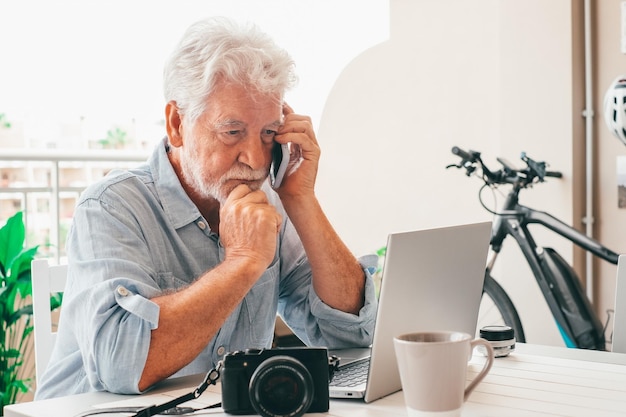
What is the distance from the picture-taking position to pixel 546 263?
292 centimetres

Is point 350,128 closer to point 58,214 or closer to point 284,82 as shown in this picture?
point 58,214

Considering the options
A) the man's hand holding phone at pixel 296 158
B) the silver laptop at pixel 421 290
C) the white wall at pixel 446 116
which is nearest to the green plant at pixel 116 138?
the white wall at pixel 446 116

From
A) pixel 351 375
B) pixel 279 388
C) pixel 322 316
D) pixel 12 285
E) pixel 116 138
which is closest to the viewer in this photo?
pixel 279 388

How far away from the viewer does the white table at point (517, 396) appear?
0.96m

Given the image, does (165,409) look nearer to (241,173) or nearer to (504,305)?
(241,173)

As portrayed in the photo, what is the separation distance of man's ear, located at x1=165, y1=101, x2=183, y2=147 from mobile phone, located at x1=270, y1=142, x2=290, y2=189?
18cm

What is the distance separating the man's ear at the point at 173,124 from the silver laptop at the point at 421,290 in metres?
0.55

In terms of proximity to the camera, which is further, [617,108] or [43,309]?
[617,108]

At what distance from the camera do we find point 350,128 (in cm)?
427

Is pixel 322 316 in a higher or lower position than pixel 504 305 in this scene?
higher

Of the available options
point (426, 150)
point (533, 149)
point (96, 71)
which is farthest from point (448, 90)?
point (96, 71)

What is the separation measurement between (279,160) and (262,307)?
282 mm

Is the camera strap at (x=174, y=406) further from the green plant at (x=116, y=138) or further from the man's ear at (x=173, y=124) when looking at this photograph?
the green plant at (x=116, y=138)

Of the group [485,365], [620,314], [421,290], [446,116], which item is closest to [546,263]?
[446,116]
